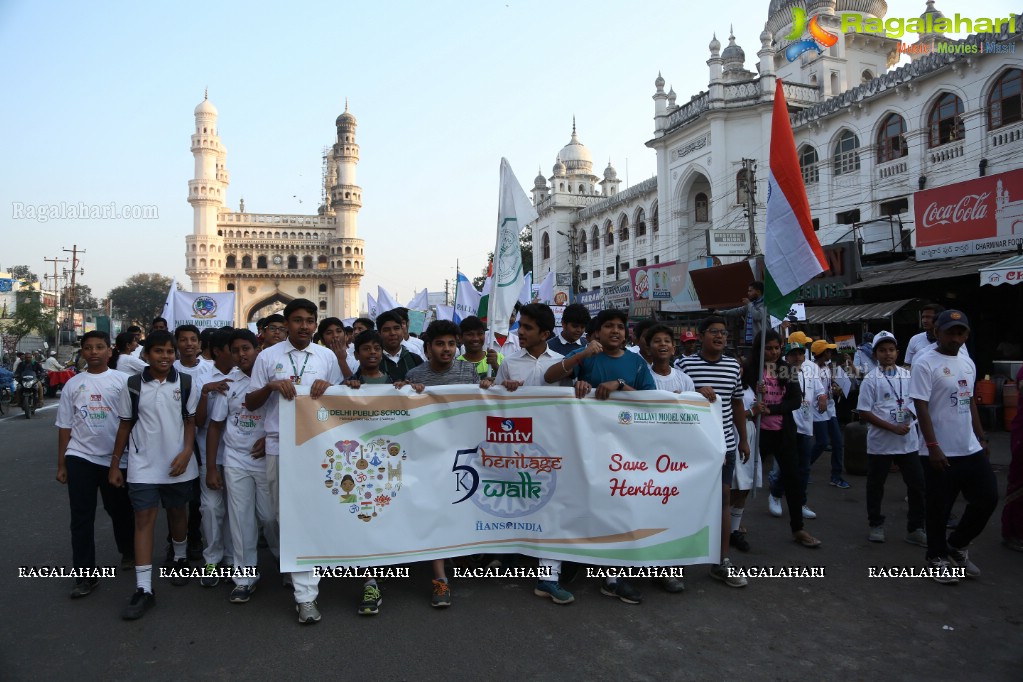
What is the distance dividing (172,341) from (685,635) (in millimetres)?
3565

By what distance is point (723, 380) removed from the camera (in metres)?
4.75

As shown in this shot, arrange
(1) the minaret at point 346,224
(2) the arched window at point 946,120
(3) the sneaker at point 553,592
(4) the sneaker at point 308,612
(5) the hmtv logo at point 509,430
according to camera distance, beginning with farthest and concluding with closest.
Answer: (1) the minaret at point 346,224
(2) the arched window at point 946,120
(5) the hmtv logo at point 509,430
(3) the sneaker at point 553,592
(4) the sneaker at point 308,612

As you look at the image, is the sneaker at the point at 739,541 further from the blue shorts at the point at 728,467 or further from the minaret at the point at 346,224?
the minaret at the point at 346,224

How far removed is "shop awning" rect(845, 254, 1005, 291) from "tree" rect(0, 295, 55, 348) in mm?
37809

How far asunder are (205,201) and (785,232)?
74.9 meters

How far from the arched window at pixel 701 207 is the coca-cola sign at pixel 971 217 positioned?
60.0 feet

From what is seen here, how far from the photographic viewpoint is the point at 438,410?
4.32 meters

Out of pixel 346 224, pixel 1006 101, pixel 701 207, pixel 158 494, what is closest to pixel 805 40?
pixel 701 207

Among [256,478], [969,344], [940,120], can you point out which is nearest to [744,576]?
[256,478]

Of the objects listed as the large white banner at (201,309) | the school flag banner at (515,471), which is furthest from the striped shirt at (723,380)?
the large white banner at (201,309)

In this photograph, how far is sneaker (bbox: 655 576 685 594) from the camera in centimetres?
429

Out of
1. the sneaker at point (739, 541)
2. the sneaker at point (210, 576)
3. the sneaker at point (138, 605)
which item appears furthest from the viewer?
the sneaker at point (739, 541)

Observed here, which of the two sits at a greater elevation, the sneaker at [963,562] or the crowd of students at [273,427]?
the crowd of students at [273,427]

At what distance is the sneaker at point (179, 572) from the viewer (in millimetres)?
4562
